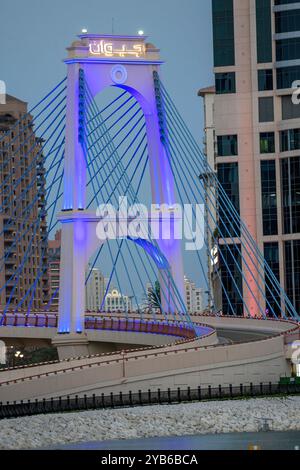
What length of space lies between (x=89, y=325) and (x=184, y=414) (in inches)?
1938

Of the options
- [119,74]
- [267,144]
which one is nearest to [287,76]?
[267,144]

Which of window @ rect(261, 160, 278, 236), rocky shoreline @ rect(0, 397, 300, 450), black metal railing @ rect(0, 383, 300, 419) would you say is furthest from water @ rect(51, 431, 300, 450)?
window @ rect(261, 160, 278, 236)

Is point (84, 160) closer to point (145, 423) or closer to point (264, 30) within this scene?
point (145, 423)

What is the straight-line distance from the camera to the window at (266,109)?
501 feet

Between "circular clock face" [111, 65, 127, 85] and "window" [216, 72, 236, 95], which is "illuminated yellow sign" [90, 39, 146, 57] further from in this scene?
"window" [216, 72, 236, 95]

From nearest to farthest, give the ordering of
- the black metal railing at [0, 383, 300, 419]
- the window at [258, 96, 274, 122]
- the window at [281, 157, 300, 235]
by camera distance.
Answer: the black metal railing at [0, 383, 300, 419]
the window at [281, 157, 300, 235]
the window at [258, 96, 274, 122]

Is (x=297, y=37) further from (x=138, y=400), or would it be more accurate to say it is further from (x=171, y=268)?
(x=138, y=400)

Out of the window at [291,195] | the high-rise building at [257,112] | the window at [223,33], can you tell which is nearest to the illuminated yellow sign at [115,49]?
the window at [291,195]

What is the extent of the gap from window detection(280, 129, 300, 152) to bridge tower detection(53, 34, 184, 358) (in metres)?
31.4

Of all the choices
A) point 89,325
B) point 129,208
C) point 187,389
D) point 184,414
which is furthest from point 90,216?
point 184,414

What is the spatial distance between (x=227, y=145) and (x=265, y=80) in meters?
6.16

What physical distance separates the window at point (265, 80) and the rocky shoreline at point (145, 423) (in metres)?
70.3

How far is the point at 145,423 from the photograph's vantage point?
78.2 meters

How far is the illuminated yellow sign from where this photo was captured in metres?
119
